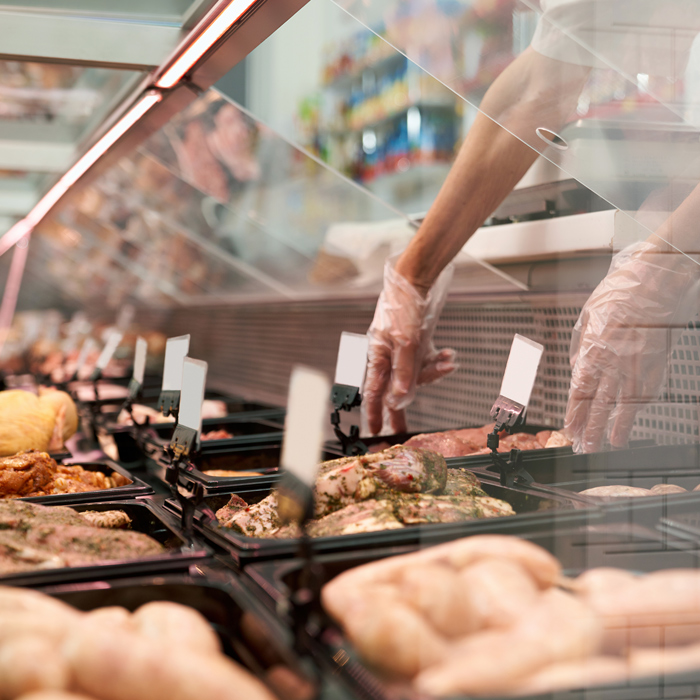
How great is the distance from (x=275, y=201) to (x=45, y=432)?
146 centimetres

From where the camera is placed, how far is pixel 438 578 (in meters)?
0.61

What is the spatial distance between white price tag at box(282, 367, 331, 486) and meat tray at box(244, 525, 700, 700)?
0.39ft

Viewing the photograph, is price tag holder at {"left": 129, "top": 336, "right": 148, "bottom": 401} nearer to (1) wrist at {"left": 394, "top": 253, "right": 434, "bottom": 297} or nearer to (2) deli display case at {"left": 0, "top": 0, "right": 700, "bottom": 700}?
(2) deli display case at {"left": 0, "top": 0, "right": 700, "bottom": 700}

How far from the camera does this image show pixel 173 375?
146 cm

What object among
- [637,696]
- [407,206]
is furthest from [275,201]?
[637,696]

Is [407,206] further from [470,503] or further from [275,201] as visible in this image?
[470,503]

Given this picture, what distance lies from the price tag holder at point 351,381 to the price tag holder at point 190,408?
0.44 meters

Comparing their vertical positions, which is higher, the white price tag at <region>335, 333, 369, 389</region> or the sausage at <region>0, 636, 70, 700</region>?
the white price tag at <region>335, 333, 369, 389</region>

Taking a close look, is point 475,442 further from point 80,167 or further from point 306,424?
point 80,167

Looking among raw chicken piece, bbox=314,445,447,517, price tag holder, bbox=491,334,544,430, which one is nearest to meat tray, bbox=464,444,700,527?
price tag holder, bbox=491,334,544,430

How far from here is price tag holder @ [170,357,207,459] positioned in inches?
46.5

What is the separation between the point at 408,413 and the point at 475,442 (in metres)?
0.86

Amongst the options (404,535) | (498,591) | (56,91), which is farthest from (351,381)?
(56,91)

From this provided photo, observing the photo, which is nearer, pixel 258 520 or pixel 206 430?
pixel 258 520
